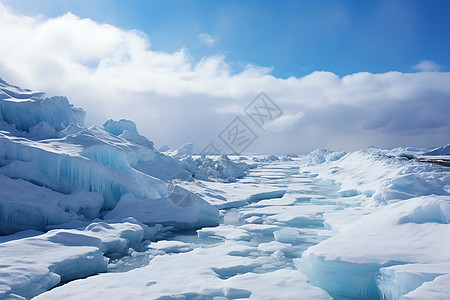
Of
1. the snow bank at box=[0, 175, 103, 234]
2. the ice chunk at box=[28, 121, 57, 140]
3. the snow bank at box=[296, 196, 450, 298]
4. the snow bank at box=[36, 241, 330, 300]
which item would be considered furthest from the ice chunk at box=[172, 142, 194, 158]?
the snow bank at box=[296, 196, 450, 298]

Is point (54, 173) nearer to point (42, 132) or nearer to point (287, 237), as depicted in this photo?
point (42, 132)

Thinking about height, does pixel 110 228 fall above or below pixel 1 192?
below

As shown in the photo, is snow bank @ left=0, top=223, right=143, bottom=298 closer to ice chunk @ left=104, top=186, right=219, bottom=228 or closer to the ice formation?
the ice formation

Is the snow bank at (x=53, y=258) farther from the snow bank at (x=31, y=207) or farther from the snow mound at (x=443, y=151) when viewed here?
the snow mound at (x=443, y=151)

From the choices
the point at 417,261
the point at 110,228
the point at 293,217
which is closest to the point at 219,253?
the point at 110,228

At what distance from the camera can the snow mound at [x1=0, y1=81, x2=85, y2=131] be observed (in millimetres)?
13547

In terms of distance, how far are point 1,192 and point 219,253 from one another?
22.7ft

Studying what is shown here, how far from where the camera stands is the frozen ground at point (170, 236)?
4.48 meters

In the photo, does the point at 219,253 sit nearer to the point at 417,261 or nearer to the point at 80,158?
the point at 417,261

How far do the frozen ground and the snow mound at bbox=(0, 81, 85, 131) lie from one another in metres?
0.06

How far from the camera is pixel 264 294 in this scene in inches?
165

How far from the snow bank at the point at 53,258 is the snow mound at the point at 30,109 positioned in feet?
31.6

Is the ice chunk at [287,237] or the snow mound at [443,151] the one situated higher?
the snow mound at [443,151]

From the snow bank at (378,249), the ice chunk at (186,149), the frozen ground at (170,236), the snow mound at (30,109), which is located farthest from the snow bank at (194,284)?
the ice chunk at (186,149)
